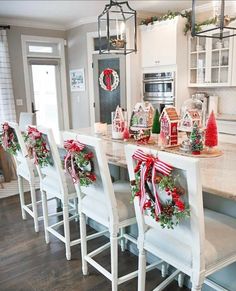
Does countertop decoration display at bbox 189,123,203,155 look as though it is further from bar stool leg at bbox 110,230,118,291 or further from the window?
the window

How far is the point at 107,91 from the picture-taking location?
5.36 m

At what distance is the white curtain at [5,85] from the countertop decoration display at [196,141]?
3875 millimetres

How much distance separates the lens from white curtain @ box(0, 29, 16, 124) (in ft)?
16.1

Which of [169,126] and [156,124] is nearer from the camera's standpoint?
[169,126]

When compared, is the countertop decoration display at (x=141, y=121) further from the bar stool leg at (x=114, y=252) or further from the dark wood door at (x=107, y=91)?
the dark wood door at (x=107, y=91)

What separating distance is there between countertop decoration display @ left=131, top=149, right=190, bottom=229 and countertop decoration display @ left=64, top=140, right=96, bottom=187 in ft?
1.35

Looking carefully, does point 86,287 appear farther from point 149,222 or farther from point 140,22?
point 140,22

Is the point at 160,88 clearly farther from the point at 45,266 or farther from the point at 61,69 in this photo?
the point at 45,266

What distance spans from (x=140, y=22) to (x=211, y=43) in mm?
1260

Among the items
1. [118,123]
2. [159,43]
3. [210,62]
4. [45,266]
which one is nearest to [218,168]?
[118,123]

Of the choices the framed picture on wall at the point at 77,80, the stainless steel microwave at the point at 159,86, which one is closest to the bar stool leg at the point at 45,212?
the stainless steel microwave at the point at 159,86

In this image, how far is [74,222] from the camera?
309cm

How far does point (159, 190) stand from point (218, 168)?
1.70ft

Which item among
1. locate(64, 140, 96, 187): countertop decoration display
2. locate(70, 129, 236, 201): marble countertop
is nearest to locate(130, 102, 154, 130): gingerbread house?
locate(70, 129, 236, 201): marble countertop
